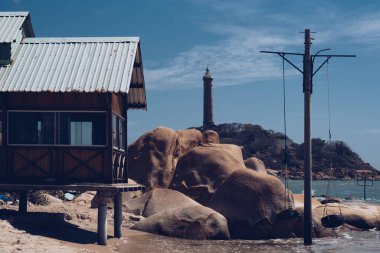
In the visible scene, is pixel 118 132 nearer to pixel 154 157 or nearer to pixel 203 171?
pixel 203 171

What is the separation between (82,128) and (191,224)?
21.5 feet

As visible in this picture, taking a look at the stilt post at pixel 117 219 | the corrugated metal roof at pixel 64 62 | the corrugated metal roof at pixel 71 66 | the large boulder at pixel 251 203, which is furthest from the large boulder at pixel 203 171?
the corrugated metal roof at pixel 71 66

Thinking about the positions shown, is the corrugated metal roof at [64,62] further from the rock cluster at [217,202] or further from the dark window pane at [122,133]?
the rock cluster at [217,202]

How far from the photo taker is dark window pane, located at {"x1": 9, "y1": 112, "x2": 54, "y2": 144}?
20.4 m

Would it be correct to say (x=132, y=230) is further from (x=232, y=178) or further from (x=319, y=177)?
(x=319, y=177)

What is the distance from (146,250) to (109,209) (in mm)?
10375

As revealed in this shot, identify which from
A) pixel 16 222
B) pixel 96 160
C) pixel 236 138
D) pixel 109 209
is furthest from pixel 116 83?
pixel 236 138

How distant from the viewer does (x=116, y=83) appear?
19.7 metres

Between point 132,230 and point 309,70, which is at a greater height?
point 309,70

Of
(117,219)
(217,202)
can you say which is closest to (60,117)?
(117,219)

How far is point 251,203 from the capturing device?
2614 cm

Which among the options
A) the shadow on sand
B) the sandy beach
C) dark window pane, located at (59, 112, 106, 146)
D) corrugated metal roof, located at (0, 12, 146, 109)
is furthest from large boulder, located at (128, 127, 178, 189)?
dark window pane, located at (59, 112, 106, 146)

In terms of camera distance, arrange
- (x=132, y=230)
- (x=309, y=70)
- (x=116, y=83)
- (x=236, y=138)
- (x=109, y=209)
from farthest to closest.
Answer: (x=236, y=138)
(x=109, y=209)
(x=132, y=230)
(x=309, y=70)
(x=116, y=83)

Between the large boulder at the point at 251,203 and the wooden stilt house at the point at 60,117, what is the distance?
6964mm
